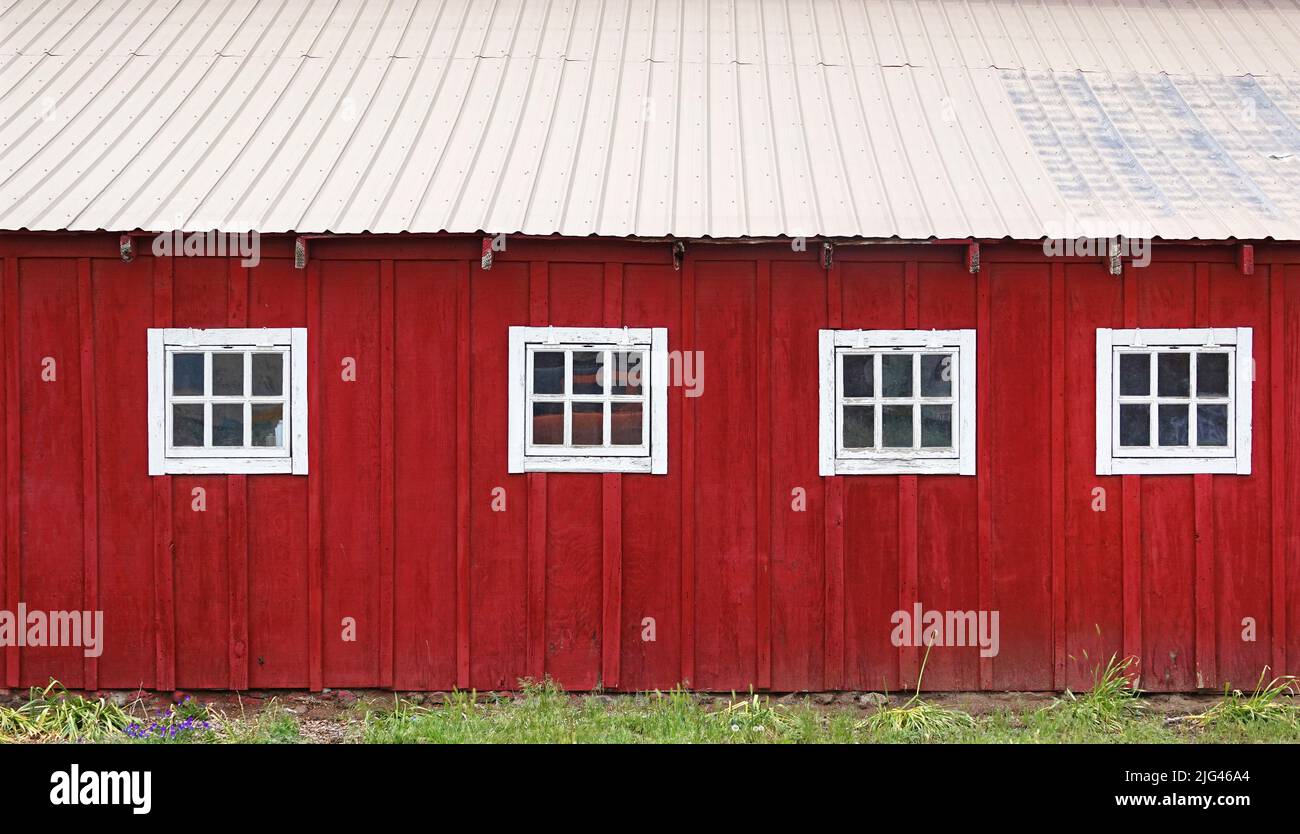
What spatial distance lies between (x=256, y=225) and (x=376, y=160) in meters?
1.10

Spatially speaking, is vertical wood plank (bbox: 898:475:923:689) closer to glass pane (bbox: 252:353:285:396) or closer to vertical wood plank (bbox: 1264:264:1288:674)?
vertical wood plank (bbox: 1264:264:1288:674)

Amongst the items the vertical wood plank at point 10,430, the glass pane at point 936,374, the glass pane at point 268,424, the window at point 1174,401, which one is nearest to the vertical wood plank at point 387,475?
the glass pane at point 268,424

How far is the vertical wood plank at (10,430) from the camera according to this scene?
6679mm

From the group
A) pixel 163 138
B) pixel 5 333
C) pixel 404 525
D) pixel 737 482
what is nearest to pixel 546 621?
pixel 404 525

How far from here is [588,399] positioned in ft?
22.0

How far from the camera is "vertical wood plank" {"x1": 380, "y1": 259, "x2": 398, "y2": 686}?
671 cm

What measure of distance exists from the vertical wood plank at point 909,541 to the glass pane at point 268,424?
3.97 meters

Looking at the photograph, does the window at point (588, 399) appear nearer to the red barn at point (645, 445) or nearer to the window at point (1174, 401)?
the red barn at point (645, 445)

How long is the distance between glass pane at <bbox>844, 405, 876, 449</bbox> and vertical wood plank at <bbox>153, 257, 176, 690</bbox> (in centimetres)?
434

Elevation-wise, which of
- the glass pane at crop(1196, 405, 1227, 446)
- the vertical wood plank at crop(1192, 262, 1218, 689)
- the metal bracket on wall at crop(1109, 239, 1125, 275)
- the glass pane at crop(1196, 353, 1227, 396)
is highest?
the metal bracket on wall at crop(1109, 239, 1125, 275)

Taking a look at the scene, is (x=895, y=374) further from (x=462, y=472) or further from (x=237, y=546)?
(x=237, y=546)

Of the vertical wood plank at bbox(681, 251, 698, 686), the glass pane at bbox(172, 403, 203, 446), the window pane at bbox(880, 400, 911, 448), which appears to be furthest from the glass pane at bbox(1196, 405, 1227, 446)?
the glass pane at bbox(172, 403, 203, 446)

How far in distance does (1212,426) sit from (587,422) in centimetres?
405

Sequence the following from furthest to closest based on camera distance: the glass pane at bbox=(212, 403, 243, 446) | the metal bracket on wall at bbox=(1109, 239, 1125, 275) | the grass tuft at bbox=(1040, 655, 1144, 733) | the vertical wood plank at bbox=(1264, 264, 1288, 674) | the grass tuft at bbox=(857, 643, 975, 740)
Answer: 1. the vertical wood plank at bbox=(1264, 264, 1288, 674)
2. the glass pane at bbox=(212, 403, 243, 446)
3. the metal bracket on wall at bbox=(1109, 239, 1125, 275)
4. the grass tuft at bbox=(1040, 655, 1144, 733)
5. the grass tuft at bbox=(857, 643, 975, 740)
